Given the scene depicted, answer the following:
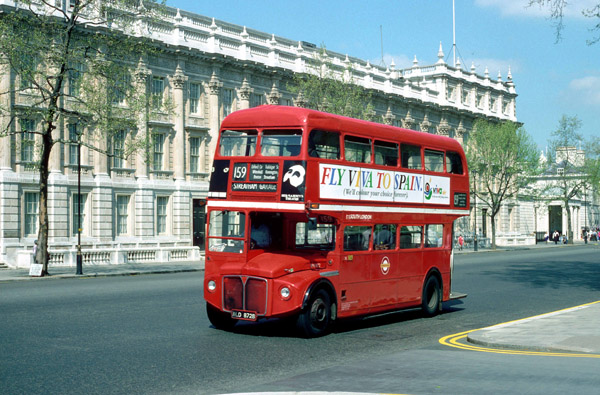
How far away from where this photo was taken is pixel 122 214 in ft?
151

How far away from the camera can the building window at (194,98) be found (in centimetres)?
5088

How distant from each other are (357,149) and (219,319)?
429 cm

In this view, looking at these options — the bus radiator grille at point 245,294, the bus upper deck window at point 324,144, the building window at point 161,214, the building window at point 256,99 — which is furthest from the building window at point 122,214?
the bus upper deck window at point 324,144

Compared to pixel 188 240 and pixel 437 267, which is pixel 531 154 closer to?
pixel 188 240

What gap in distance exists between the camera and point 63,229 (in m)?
41.9

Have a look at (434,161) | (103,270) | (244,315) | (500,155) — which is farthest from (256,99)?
(244,315)

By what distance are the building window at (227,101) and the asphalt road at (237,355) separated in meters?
33.5

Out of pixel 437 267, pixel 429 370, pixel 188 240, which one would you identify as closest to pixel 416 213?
pixel 437 267

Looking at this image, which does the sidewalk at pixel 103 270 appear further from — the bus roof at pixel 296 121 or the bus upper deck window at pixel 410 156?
the bus upper deck window at pixel 410 156

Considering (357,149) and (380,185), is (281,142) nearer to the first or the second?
(357,149)

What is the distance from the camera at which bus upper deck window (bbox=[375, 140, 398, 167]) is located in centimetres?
1564

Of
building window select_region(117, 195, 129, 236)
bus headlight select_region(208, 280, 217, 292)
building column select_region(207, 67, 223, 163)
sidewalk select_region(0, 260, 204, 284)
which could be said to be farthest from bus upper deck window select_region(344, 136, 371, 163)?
building column select_region(207, 67, 223, 163)

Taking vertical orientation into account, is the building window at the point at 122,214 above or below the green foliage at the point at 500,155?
below

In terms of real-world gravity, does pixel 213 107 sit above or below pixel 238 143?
above
